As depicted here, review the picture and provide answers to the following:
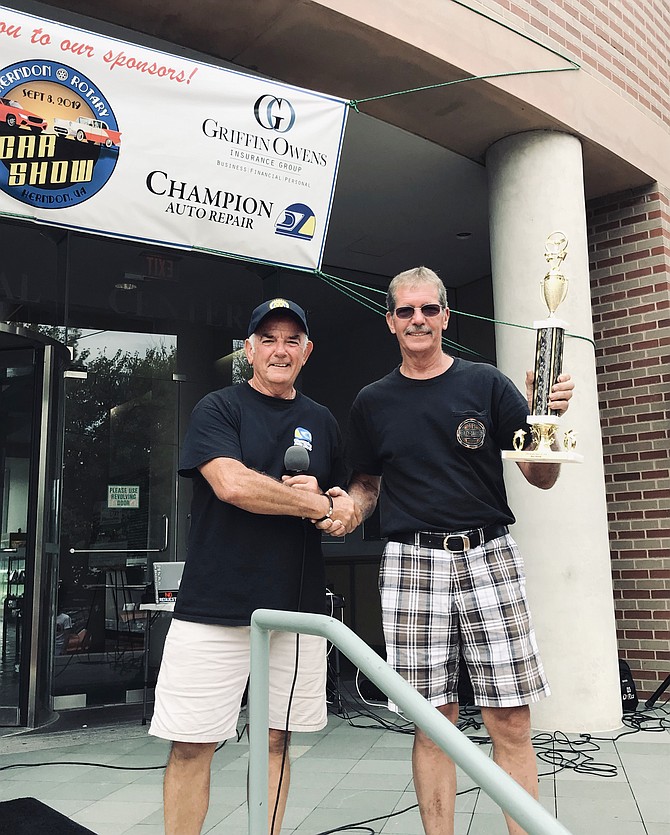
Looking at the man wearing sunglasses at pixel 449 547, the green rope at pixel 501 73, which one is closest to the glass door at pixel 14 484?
the green rope at pixel 501 73

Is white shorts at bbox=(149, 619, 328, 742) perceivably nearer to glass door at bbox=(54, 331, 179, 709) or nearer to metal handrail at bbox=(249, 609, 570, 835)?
metal handrail at bbox=(249, 609, 570, 835)

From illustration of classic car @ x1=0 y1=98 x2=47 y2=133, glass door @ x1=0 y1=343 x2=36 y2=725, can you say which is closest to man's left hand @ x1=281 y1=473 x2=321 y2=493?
illustration of classic car @ x1=0 y1=98 x2=47 y2=133

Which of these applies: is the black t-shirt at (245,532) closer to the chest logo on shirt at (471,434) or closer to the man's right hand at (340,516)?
the man's right hand at (340,516)

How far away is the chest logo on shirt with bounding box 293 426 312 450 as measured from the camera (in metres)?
2.66

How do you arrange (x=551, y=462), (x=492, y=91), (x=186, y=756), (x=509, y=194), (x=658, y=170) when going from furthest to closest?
(x=658, y=170), (x=509, y=194), (x=492, y=91), (x=551, y=462), (x=186, y=756)

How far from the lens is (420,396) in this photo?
2.77 meters

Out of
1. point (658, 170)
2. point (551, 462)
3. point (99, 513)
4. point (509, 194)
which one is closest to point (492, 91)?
point (509, 194)

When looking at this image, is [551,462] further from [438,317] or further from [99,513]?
[99,513]

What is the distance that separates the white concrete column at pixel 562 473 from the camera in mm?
5055

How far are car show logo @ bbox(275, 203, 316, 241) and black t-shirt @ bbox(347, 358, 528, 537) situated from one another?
1.47 meters

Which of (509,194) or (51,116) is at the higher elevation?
(509,194)

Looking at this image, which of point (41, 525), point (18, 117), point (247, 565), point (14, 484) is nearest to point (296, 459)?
point (247, 565)

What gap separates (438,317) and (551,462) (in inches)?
24.3

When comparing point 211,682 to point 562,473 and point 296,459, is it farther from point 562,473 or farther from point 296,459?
point 562,473
